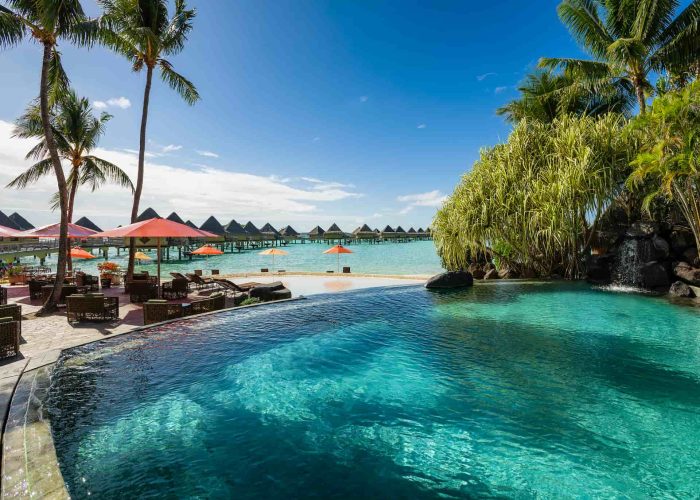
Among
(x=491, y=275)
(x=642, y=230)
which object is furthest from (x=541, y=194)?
(x=491, y=275)

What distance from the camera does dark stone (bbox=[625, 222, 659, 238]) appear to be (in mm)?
15602

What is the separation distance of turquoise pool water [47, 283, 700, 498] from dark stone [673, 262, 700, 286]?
6.81 meters

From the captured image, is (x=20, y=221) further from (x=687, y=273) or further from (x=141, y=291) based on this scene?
(x=687, y=273)

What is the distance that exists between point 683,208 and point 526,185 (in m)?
6.34

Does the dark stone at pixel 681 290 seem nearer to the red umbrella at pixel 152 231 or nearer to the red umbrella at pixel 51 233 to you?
the red umbrella at pixel 152 231

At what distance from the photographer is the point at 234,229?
6606 cm

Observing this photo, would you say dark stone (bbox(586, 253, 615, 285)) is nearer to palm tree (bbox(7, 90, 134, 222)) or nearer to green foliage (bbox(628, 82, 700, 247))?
green foliage (bbox(628, 82, 700, 247))

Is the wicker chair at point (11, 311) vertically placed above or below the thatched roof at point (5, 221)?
below

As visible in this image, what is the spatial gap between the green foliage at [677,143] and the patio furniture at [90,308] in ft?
63.5

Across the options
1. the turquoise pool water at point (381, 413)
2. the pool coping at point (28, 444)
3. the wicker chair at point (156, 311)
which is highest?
the wicker chair at point (156, 311)

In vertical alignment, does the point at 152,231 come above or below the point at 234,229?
below

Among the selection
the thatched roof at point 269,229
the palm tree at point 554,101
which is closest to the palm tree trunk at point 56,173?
the palm tree at point 554,101

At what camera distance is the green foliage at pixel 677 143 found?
11328mm

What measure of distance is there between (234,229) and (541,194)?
2379 inches
